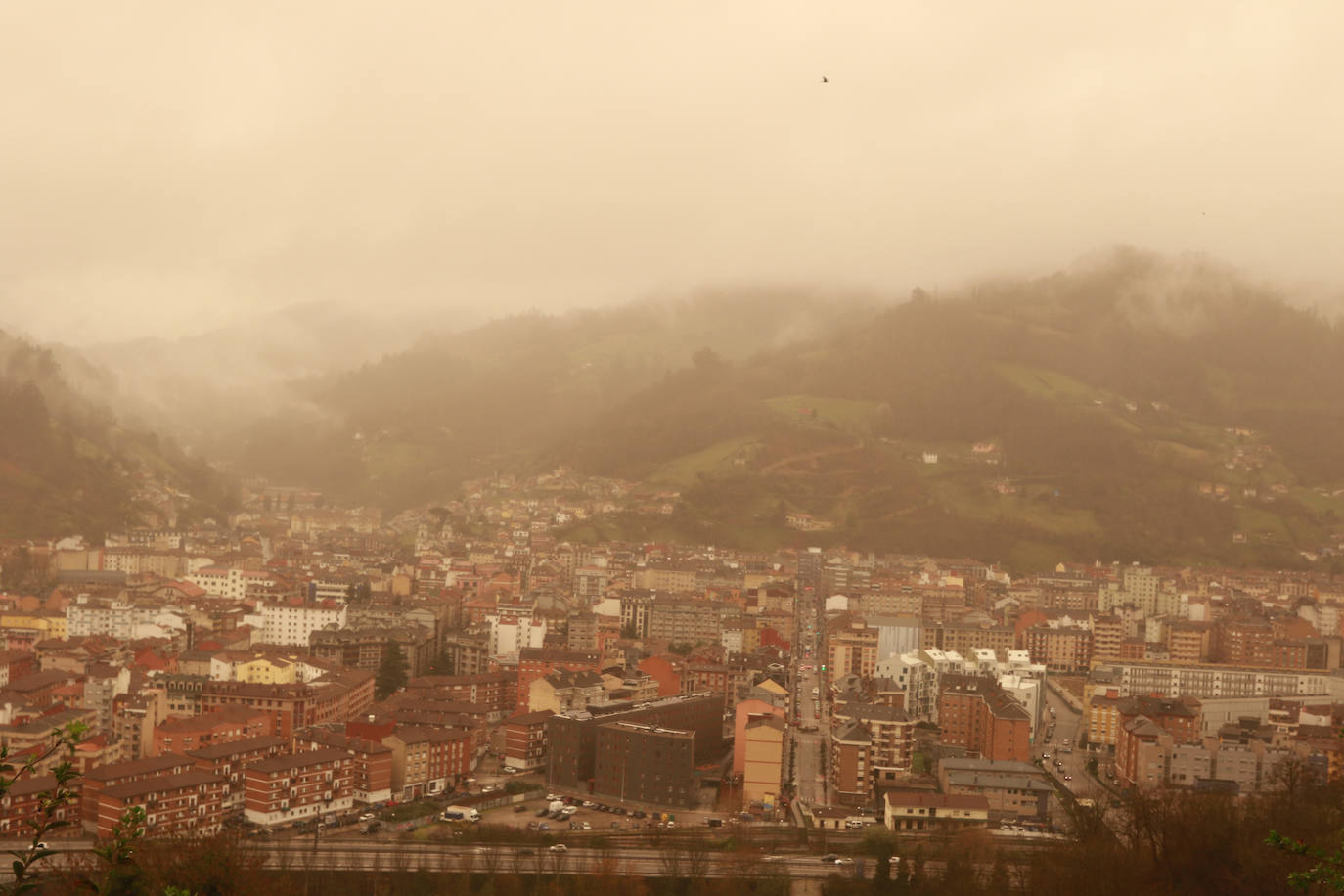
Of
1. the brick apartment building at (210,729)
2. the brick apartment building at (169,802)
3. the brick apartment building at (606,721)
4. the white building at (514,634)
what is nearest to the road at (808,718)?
the brick apartment building at (606,721)

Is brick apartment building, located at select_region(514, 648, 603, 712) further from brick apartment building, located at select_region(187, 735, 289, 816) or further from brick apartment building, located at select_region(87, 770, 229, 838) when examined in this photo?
brick apartment building, located at select_region(87, 770, 229, 838)

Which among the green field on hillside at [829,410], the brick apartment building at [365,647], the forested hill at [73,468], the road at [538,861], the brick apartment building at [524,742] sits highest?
the green field on hillside at [829,410]

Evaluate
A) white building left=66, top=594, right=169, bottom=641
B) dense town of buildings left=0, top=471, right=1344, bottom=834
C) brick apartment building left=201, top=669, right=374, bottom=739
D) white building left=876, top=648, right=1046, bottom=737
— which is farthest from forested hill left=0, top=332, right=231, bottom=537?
white building left=876, top=648, right=1046, bottom=737

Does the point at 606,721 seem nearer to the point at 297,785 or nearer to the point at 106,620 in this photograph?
the point at 297,785

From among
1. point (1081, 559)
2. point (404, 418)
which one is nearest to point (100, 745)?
point (1081, 559)

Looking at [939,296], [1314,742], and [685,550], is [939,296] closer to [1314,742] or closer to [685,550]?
[685,550]

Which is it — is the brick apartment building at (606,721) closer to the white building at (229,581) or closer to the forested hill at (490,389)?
the white building at (229,581)

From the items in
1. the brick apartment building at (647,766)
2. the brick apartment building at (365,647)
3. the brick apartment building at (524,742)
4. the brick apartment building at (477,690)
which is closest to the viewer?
the brick apartment building at (647,766)
